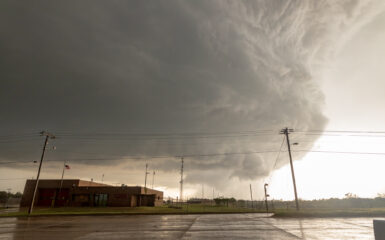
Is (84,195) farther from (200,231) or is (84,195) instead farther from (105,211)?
(200,231)

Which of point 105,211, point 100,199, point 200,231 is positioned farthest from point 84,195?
point 200,231

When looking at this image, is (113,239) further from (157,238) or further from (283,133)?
(283,133)

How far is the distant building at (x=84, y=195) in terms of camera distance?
53375 mm

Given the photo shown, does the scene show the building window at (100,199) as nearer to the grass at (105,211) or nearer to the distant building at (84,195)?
the distant building at (84,195)

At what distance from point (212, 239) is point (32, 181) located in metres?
72.1

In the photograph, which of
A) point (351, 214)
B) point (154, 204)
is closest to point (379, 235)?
point (351, 214)

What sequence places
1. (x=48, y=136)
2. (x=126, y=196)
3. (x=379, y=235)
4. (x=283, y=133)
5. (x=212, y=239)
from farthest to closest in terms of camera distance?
(x=126, y=196), (x=48, y=136), (x=283, y=133), (x=212, y=239), (x=379, y=235)

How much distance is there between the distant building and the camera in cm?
5338

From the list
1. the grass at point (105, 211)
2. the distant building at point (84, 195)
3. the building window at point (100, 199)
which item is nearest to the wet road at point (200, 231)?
the grass at point (105, 211)

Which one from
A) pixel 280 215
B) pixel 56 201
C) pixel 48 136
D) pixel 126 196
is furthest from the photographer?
pixel 56 201

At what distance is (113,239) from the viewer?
36.6 ft

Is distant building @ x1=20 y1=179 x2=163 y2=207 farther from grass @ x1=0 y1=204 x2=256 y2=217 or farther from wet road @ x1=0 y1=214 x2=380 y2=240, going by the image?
wet road @ x1=0 y1=214 x2=380 y2=240

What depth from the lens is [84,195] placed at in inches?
2190

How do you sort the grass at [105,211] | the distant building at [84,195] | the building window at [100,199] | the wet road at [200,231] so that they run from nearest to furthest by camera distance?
1. the wet road at [200,231]
2. the grass at [105,211]
3. the distant building at [84,195]
4. the building window at [100,199]
